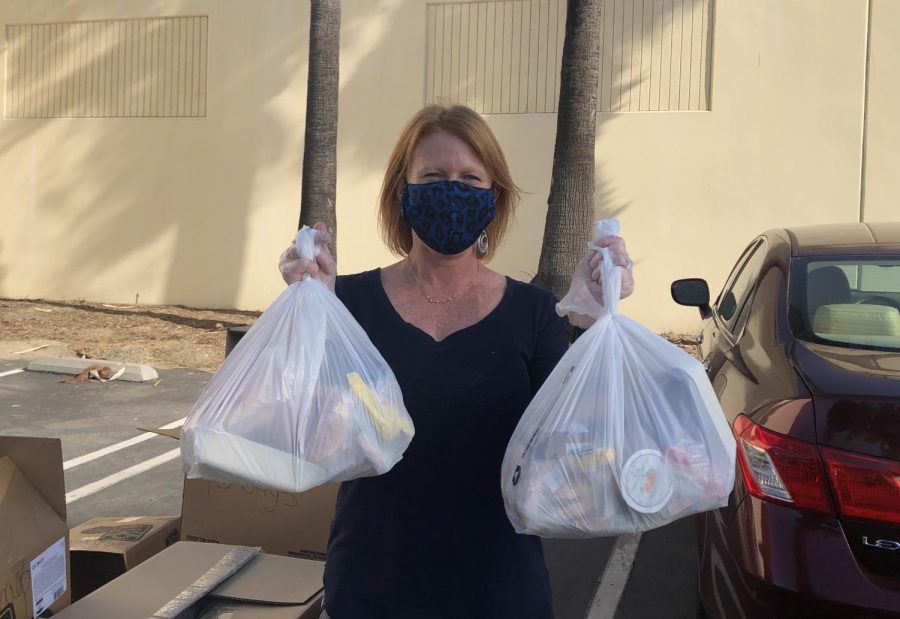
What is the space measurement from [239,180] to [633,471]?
10.9 metres

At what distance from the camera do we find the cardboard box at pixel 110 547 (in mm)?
2828

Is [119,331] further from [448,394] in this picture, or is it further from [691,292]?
[448,394]

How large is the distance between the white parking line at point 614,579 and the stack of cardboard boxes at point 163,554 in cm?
156

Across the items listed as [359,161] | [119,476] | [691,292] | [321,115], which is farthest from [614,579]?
[359,161]

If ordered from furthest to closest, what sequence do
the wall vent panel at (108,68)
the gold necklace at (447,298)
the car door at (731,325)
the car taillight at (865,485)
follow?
the wall vent panel at (108,68)
the car door at (731,325)
the car taillight at (865,485)
the gold necklace at (447,298)

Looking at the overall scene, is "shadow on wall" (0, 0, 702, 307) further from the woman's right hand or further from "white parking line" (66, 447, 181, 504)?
the woman's right hand

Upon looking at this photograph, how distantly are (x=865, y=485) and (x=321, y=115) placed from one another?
319 inches

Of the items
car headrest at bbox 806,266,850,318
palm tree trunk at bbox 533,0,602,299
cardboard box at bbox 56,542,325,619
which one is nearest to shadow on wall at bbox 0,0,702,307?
palm tree trunk at bbox 533,0,602,299

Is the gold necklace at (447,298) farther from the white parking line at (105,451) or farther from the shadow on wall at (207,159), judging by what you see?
→ the shadow on wall at (207,159)

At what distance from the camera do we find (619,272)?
1.85 metres

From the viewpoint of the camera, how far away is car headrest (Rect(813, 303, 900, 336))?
328 centimetres

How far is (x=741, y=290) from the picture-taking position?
4535mm

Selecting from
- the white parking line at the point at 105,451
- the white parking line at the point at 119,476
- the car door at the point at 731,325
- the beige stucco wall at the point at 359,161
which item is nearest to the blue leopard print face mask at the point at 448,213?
the car door at the point at 731,325

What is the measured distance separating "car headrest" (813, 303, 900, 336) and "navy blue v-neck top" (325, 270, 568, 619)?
1.80 metres
